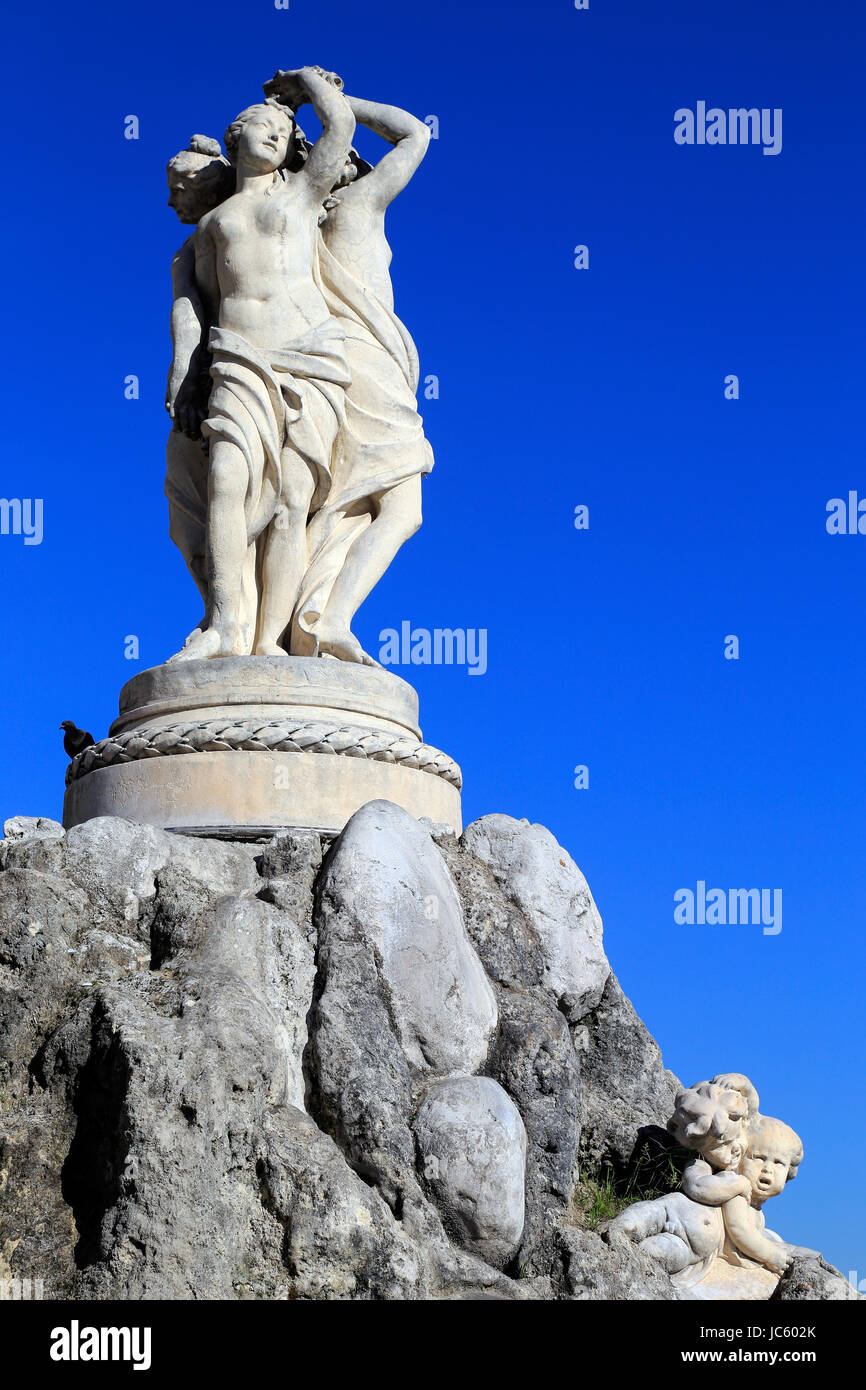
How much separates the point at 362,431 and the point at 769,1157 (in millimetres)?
4745

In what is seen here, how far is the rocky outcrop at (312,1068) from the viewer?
19.3ft

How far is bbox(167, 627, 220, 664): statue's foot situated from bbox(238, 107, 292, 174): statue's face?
9.23 feet

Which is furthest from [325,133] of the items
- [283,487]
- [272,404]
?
[283,487]

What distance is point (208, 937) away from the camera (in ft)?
22.9

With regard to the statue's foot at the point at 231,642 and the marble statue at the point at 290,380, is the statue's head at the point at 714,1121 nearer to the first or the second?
the marble statue at the point at 290,380

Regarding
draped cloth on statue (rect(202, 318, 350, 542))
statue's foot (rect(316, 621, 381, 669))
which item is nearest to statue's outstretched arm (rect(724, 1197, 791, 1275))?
statue's foot (rect(316, 621, 381, 669))

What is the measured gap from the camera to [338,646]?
9.16 m

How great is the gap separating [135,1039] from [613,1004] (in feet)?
9.69

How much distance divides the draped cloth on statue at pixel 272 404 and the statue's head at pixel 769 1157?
4.37 meters

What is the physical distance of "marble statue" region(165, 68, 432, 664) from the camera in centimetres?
919

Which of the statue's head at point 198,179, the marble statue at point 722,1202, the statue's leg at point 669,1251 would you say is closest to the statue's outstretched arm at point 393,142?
the statue's head at point 198,179

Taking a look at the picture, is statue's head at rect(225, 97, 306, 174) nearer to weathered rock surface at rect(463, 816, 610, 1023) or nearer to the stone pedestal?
the stone pedestal
